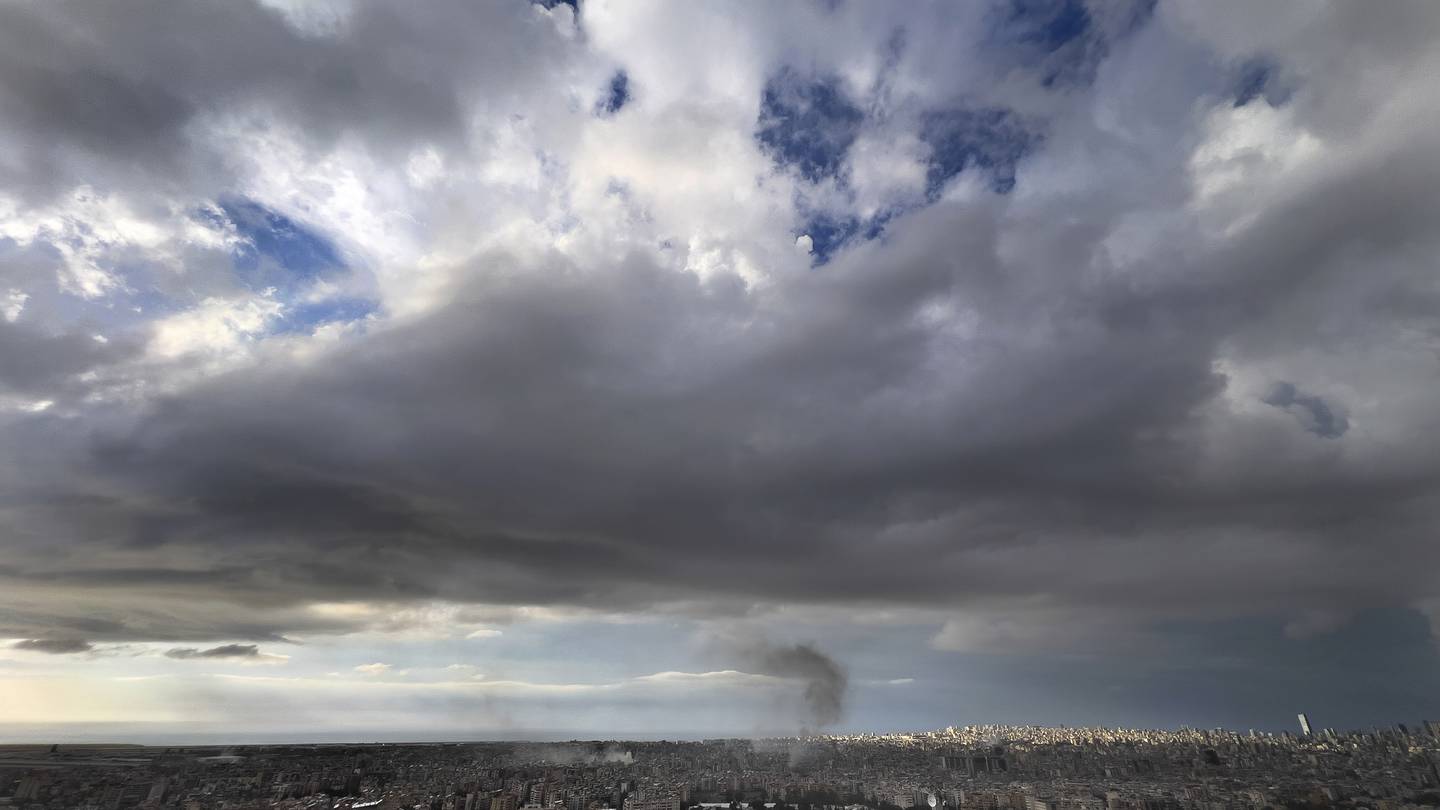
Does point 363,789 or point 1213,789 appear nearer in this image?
point 1213,789

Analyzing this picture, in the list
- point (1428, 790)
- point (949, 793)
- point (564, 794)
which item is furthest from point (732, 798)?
point (1428, 790)

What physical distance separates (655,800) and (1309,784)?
17888 cm

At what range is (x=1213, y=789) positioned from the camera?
6919 inches

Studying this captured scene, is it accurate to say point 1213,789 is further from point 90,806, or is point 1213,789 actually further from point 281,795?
point 90,806

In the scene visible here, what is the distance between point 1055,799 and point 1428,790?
9611 cm

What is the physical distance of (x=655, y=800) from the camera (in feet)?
560

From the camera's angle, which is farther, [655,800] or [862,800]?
[862,800]

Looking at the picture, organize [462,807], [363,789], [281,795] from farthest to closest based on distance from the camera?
[363,789]
[281,795]
[462,807]

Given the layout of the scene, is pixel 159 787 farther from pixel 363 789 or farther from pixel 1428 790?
pixel 1428 790

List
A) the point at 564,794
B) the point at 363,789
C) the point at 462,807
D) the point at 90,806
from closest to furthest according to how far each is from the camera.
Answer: the point at 90,806, the point at 462,807, the point at 564,794, the point at 363,789

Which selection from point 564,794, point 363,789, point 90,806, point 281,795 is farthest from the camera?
point 363,789

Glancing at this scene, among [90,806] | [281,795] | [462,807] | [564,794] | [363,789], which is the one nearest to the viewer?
[90,806]

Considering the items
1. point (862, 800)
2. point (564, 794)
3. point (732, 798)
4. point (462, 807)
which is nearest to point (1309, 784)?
point (862, 800)

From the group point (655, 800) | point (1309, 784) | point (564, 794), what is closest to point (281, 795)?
point (564, 794)
